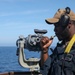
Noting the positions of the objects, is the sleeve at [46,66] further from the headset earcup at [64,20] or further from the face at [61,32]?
the headset earcup at [64,20]

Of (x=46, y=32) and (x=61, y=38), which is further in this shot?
(x=46, y=32)

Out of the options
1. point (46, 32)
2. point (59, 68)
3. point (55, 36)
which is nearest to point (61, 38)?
point (55, 36)

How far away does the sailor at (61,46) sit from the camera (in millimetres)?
4215

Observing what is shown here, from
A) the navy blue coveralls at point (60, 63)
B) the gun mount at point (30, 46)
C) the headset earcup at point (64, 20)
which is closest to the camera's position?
the navy blue coveralls at point (60, 63)

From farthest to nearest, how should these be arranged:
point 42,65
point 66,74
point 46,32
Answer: point 46,32 → point 42,65 → point 66,74

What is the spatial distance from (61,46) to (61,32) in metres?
0.18

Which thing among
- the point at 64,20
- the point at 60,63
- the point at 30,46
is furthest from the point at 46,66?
the point at 30,46

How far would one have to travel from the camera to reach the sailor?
13.8 feet

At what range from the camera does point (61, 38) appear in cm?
439

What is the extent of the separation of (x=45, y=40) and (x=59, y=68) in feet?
1.33

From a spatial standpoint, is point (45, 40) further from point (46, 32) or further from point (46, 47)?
point (46, 32)

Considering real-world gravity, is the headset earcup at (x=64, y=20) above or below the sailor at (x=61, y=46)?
above

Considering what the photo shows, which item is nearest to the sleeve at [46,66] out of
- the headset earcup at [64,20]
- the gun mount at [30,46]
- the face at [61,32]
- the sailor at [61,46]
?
the sailor at [61,46]

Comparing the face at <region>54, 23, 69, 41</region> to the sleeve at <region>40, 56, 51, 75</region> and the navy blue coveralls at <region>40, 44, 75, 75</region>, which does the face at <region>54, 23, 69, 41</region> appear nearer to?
the navy blue coveralls at <region>40, 44, 75, 75</region>
